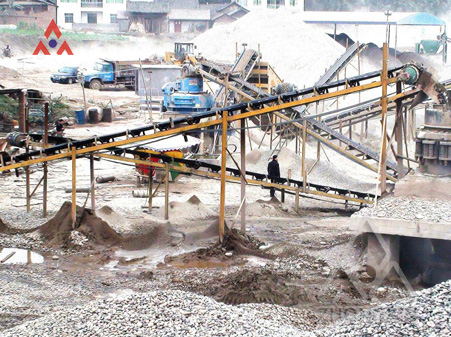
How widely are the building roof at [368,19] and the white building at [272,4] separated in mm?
11306

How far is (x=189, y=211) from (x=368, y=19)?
1953 inches

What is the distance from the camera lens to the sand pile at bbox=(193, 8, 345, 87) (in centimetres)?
4450

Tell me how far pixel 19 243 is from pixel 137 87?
1126 inches

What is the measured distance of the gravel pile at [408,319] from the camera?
34.5ft

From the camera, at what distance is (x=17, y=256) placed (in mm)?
16547

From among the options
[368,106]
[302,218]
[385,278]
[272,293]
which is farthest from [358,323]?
[368,106]

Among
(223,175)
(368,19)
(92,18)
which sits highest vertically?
(92,18)

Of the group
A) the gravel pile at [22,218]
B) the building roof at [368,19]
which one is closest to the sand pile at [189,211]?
the gravel pile at [22,218]

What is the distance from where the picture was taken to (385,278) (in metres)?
14.8

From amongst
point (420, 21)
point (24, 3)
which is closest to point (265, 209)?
point (420, 21)

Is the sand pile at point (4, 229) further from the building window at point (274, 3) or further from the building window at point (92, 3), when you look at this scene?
the building window at point (92, 3)
